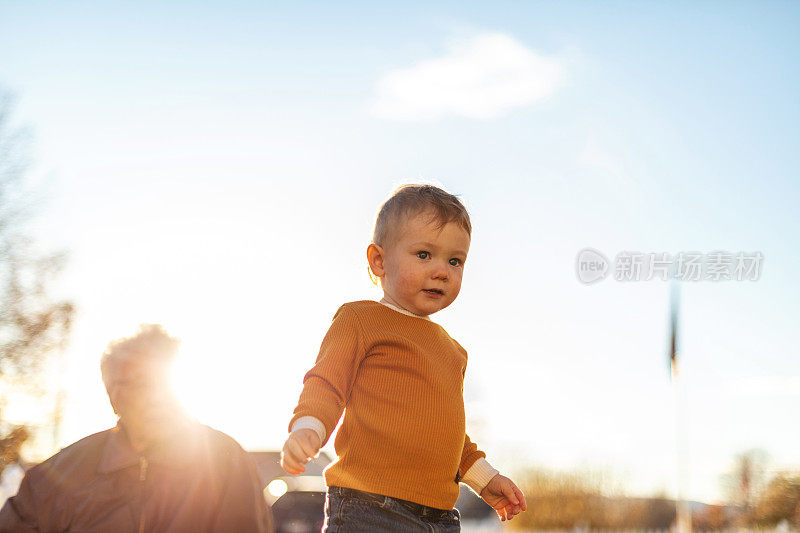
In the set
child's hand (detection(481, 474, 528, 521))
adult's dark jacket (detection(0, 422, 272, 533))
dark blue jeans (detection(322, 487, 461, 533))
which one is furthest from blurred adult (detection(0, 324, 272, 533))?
child's hand (detection(481, 474, 528, 521))

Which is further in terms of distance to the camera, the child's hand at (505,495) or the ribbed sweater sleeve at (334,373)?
the child's hand at (505,495)

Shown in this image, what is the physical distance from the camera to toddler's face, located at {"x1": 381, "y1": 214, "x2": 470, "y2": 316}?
2615mm

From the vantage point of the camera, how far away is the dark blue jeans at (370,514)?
2307 millimetres

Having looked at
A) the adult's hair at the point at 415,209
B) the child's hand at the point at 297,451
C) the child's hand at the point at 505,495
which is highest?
the adult's hair at the point at 415,209

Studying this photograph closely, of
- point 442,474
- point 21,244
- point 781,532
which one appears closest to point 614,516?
point 781,532

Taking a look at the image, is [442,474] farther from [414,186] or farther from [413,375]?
[414,186]

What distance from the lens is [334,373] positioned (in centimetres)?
244

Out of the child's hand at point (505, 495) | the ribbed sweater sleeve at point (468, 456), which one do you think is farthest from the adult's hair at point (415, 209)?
the child's hand at point (505, 495)

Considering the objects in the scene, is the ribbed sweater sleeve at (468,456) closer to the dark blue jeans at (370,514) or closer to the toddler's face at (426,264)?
the dark blue jeans at (370,514)

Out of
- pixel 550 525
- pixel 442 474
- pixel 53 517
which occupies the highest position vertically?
pixel 442 474

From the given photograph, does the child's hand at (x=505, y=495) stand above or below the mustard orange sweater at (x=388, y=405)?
below

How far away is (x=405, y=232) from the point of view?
2652 millimetres

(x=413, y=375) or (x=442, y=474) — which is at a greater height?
(x=413, y=375)

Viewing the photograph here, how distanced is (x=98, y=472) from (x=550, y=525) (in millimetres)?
21356
